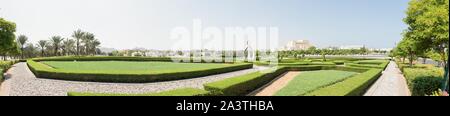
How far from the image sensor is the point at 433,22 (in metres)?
11.0

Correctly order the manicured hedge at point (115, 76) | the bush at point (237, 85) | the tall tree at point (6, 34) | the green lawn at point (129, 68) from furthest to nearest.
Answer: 1. the tall tree at point (6, 34)
2. the green lawn at point (129, 68)
3. the manicured hedge at point (115, 76)
4. the bush at point (237, 85)

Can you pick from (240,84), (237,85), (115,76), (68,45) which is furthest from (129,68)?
(68,45)

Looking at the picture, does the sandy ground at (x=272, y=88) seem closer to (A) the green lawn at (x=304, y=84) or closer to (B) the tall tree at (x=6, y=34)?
(A) the green lawn at (x=304, y=84)

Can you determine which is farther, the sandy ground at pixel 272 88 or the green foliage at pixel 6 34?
the green foliage at pixel 6 34

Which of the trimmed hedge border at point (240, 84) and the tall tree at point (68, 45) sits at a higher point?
the tall tree at point (68, 45)

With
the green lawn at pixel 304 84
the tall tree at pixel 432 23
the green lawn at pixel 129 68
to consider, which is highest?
the tall tree at pixel 432 23

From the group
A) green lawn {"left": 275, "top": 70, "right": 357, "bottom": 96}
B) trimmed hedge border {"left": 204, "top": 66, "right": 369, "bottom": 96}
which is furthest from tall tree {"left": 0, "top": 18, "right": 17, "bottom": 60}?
green lawn {"left": 275, "top": 70, "right": 357, "bottom": 96}

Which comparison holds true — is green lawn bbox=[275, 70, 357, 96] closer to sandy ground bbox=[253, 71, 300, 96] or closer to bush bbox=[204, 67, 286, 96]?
sandy ground bbox=[253, 71, 300, 96]

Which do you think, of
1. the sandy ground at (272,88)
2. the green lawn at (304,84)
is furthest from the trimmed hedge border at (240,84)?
the green lawn at (304,84)

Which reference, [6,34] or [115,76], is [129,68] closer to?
[115,76]

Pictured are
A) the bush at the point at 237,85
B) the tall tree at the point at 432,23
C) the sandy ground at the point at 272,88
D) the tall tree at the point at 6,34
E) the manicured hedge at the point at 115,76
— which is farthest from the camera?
the tall tree at the point at 6,34
